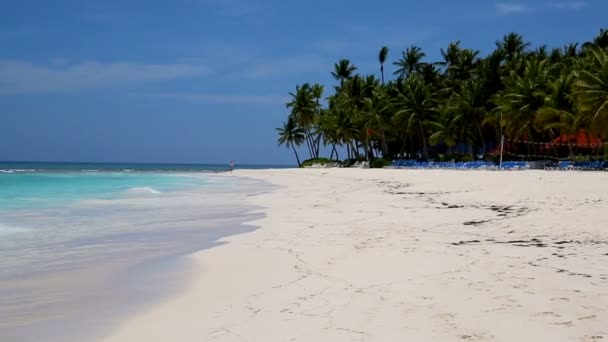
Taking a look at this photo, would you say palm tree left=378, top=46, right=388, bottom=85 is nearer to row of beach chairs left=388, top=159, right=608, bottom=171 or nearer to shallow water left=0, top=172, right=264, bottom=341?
row of beach chairs left=388, top=159, right=608, bottom=171


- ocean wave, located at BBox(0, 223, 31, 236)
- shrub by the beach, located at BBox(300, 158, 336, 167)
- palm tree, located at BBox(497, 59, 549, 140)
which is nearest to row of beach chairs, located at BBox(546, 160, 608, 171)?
palm tree, located at BBox(497, 59, 549, 140)

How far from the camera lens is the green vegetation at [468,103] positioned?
3462 cm

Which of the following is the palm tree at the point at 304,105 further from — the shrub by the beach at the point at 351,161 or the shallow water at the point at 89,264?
the shallow water at the point at 89,264

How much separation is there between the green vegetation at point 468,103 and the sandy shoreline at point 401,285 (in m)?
25.8

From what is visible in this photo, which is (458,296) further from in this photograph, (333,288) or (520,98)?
(520,98)

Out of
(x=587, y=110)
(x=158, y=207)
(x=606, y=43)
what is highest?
(x=606, y=43)

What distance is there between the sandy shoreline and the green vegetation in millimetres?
25755

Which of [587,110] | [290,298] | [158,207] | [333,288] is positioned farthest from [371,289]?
[587,110]

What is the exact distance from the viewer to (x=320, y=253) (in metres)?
6.34

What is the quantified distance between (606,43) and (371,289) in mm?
55387

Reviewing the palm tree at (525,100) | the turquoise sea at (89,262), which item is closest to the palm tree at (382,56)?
the palm tree at (525,100)

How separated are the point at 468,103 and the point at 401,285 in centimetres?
4500

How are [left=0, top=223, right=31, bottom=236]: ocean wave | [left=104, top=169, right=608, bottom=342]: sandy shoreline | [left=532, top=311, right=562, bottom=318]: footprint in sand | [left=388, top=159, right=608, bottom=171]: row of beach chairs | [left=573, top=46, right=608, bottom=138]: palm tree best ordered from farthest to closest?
[left=388, top=159, right=608, bottom=171]: row of beach chairs < [left=573, top=46, right=608, bottom=138]: palm tree < [left=0, top=223, right=31, bottom=236]: ocean wave < [left=532, top=311, right=562, bottom=318]: footprint in sand < [left=104, top=169, right=608, bottom=342]: sandy shoreline

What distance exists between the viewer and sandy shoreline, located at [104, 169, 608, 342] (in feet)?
11.1
